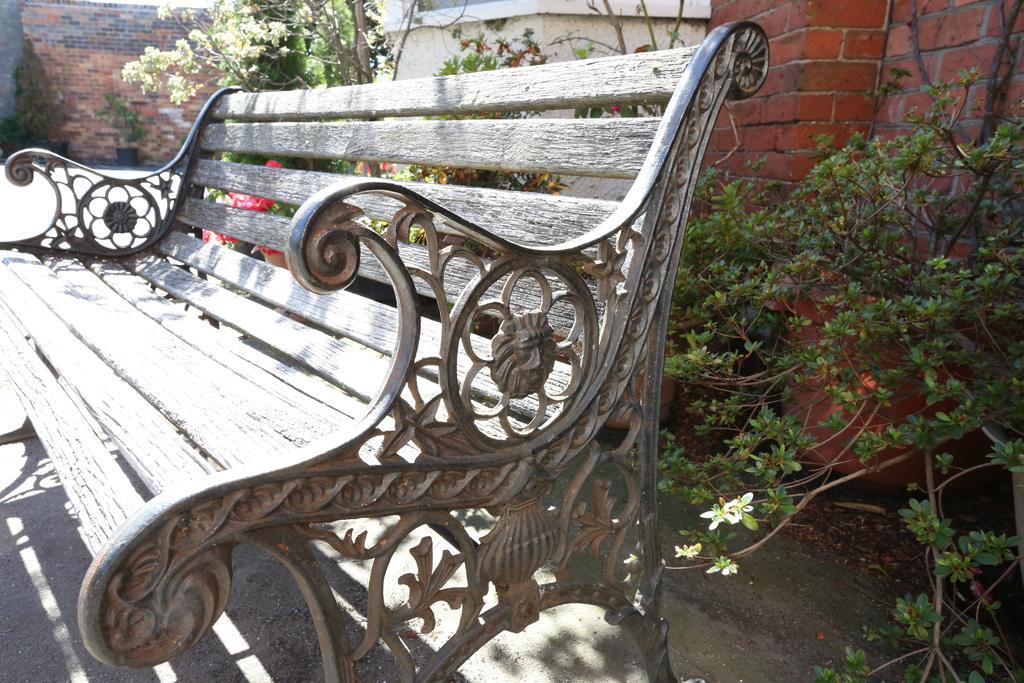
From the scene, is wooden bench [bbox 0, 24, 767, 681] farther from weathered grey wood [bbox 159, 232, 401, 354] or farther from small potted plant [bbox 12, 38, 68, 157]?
small potted plant [bbox 12, 38, 68, 157]

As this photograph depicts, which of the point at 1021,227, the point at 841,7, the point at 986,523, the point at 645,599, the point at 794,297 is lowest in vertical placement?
the point at 986,523

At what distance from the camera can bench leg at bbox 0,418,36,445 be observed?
8.28ft

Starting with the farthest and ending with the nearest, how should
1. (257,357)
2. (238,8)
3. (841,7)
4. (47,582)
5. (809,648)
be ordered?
1. (238,8)
2. (841,7)
3. (47,582)
4. (257,357)
5. (809,648)

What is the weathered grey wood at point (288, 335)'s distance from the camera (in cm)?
169

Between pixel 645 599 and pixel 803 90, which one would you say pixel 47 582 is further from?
pixel 803 90

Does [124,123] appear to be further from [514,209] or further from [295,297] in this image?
[514,209]

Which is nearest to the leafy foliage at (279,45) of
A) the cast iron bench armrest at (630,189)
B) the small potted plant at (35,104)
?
the cast iron bench armrest at (630,189)

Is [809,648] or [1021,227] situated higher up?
[1021,227]

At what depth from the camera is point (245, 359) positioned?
1.85 metres

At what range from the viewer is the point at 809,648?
1.76 meters

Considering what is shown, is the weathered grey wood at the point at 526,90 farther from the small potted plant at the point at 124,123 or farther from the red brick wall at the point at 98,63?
the small potted plant at the point at 124,123

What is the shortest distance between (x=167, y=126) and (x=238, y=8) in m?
14.7

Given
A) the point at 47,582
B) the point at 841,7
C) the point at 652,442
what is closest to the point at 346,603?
the point at 47,582

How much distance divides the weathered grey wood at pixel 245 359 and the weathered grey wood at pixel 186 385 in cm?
4
